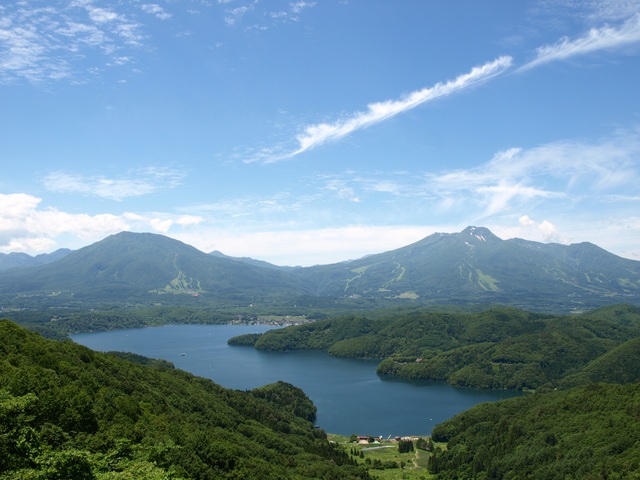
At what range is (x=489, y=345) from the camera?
134 metres

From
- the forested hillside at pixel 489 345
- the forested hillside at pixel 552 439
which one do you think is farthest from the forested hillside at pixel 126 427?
the forested hillside at pixel 489 345

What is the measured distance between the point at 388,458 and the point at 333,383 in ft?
159

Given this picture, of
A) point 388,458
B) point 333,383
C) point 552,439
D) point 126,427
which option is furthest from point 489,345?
point 126,427

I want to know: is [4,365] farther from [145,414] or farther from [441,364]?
[441,364]

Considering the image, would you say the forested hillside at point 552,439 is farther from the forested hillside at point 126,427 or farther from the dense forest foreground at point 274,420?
the forested hillside at point 126,427

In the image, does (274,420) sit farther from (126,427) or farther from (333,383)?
(333,383)

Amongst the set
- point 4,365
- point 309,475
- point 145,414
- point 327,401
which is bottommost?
point 327,401

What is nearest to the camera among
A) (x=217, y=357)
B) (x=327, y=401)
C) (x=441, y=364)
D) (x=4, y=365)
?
(x=4, y=365)

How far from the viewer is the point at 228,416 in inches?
2130

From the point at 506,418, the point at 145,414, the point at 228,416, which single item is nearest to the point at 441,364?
the point at 506,418

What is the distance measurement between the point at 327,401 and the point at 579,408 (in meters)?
47.2

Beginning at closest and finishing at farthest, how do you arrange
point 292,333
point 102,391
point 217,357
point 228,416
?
1. point 102,391
2. point 228,416
3. point 217,357
4. point 292,333

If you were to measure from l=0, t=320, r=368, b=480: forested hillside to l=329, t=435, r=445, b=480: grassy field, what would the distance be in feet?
13.2

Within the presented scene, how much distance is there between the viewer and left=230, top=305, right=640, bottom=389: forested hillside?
11138 centimetres
